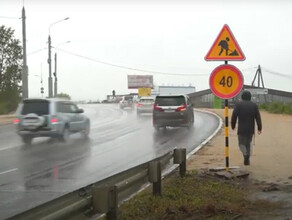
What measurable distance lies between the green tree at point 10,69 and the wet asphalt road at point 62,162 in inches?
1341

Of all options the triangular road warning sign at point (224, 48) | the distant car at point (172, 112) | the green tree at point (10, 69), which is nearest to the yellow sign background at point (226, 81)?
the triangular road warning sign at point (224, 48)

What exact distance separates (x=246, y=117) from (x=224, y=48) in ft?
6.48

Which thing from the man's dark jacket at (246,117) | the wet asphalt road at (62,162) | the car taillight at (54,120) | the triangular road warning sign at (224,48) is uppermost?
the triangular road warning sign at (224,48)

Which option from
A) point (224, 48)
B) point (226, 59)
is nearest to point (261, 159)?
point (226, 59)

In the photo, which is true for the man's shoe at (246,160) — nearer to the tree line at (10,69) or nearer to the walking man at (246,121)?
the walking man at (246,121)

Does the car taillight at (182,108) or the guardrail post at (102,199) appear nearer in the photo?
the guardrail post at (102,199)

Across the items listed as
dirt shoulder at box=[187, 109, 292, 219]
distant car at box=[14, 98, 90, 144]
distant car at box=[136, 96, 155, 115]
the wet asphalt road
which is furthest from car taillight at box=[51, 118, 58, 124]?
distant car at box=[136, 96, 155, 115]

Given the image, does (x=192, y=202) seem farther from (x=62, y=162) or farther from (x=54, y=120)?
(x=54, y=120)

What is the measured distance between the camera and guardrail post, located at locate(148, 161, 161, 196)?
23.3 ft

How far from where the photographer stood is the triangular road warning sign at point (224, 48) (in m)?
9.53

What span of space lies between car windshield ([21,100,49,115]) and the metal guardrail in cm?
1085

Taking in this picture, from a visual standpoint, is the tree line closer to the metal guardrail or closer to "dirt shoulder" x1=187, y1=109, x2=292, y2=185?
"dirt shoulder" x1=187, y1=109, x2=292, y2=185

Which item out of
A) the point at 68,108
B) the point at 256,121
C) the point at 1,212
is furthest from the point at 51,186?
the point at 68,108

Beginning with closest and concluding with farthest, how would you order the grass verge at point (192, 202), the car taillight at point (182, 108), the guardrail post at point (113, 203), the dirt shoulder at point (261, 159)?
1. the guardrail post at point (113, 203)
2. the grass verge at point (192, 202)
3. the dirt shoulder at point (261, 159)
4. the car taillight at point (182, 108)
